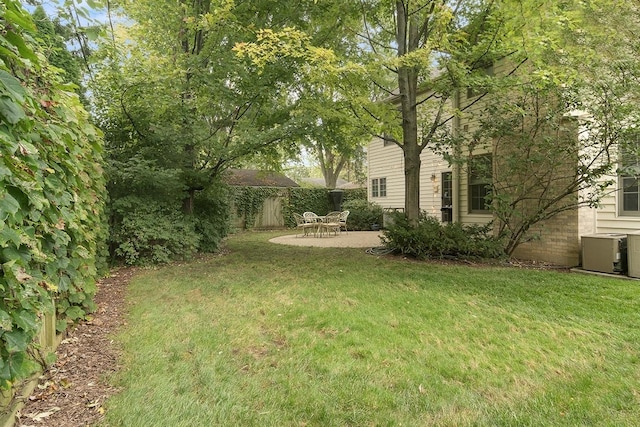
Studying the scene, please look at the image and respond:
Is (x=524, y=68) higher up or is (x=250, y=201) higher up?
(x=524, y=68)

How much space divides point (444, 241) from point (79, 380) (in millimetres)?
6579

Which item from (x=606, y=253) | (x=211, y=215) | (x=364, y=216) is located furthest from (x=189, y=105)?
(x=364, y=216)

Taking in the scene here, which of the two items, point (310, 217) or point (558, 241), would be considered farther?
point (310, 217)

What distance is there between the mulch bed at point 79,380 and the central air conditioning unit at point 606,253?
7.51m

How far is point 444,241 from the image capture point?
7465 mm

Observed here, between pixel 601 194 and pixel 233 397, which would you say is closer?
pixel 233 397

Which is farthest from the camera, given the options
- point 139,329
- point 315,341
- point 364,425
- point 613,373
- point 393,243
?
point 393,243

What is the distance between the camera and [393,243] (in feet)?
27.1

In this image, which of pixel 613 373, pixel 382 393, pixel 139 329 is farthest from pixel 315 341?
pixel 613 373

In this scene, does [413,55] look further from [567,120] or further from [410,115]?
[567,120]

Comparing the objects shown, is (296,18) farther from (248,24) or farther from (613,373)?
(613,373)

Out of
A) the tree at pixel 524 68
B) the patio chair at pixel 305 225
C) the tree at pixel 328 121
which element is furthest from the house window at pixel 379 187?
the tree at pixel 524 68

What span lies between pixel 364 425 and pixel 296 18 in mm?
8223

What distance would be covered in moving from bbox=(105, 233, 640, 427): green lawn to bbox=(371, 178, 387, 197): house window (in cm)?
1089
